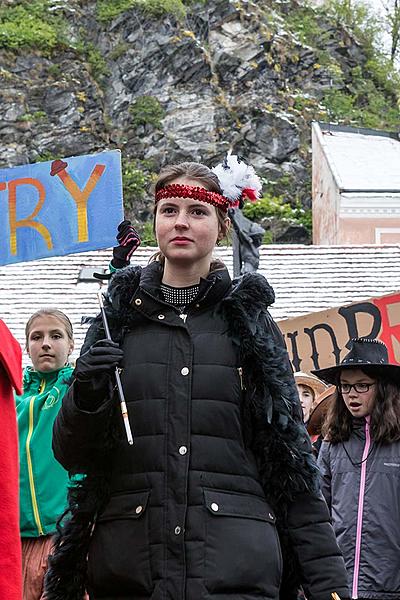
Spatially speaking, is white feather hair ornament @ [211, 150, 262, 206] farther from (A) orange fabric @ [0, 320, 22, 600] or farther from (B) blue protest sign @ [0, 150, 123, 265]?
(B) blue protest sign @ [0, 150, 123, 265]

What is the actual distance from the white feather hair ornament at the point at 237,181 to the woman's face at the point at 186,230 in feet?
0.45

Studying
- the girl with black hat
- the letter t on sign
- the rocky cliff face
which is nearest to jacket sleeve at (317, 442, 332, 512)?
the girl with black hat

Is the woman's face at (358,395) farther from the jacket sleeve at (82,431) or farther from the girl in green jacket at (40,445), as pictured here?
the jacket sleeve at (82,431)

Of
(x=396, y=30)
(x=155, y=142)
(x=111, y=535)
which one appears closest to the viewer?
(x=111, y=535)

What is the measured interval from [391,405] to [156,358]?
9.31 feet

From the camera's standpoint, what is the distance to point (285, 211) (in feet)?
147

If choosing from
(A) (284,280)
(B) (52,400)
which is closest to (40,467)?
(B) (52,400)

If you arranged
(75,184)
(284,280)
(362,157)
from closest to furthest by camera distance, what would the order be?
(75,184) → (284,280) → (362,157)

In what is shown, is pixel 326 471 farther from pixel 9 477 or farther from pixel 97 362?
pixel 9 477

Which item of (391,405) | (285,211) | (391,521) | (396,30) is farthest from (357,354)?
(396,30)

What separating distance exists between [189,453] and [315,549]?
1.66ft

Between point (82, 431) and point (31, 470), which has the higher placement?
point (82, 431)

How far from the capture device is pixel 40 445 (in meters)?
6.14

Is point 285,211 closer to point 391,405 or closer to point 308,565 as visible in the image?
point 391,405
